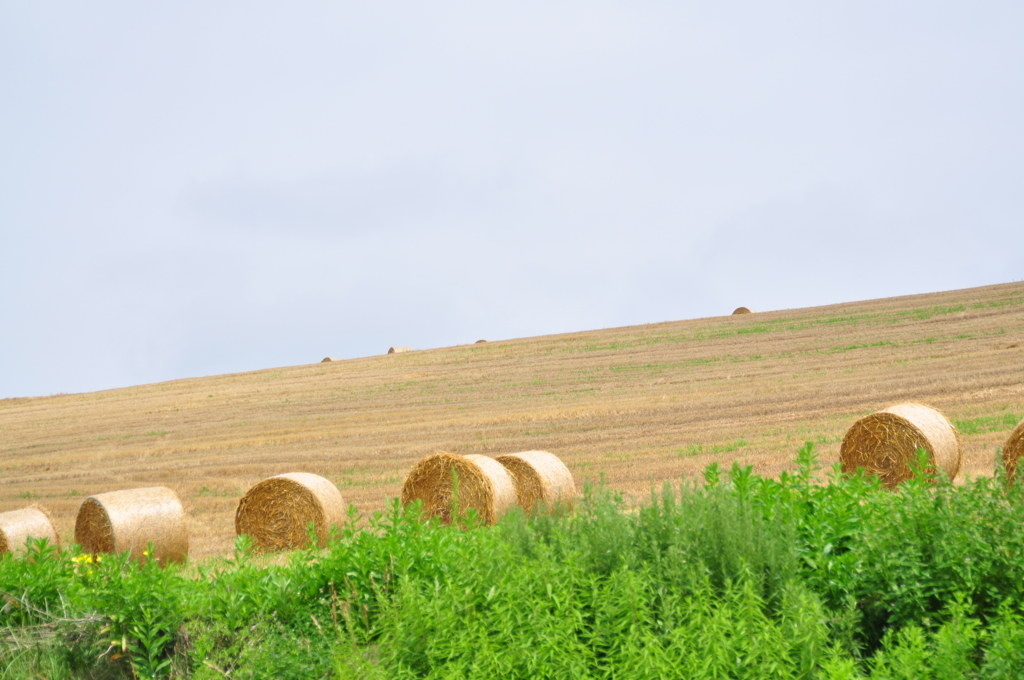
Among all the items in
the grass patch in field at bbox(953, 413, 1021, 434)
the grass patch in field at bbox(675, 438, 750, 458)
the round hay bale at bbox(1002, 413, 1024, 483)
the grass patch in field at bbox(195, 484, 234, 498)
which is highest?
the round hay bale at bbox(1002, 413, 1024, 483)

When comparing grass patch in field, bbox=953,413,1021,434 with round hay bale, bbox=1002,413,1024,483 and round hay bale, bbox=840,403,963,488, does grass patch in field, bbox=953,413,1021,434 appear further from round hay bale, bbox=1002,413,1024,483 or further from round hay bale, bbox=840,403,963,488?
round hay bale, bbox=1002,413,1024,483

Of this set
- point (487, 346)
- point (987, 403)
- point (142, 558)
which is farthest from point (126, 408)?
point (987, 403)

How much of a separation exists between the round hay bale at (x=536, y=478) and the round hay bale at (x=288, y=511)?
2.78 metres

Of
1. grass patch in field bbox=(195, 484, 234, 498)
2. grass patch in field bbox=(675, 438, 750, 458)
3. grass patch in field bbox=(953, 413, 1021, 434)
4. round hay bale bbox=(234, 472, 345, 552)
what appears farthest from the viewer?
grass patch in field bbox=(195, 484, 234, 498)

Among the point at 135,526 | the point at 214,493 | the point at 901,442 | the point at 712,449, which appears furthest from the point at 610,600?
the point at 214,493

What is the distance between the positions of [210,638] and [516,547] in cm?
241

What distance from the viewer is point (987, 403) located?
680 inches

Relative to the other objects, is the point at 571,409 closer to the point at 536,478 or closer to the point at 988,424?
the point at 536,478

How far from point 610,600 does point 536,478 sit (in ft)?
24.0

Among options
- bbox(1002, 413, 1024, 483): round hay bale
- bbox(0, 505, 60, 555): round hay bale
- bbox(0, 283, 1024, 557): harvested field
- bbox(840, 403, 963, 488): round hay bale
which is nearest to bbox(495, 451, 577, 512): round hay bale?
bbox(0, 283, 1024, 557): harvested field

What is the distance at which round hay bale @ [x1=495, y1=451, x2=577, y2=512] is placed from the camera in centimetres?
1328

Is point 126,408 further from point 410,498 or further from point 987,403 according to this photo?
point 987,403

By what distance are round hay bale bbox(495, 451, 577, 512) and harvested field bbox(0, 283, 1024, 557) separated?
1154 millimetres

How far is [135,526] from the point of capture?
12.3 meters
